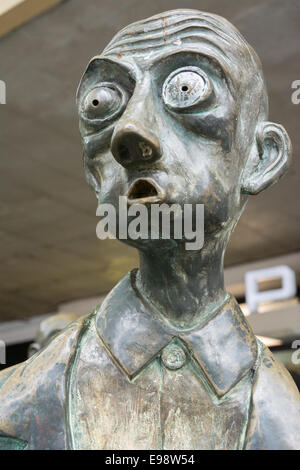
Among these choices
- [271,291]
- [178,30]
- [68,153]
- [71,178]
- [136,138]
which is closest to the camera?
[136,138]

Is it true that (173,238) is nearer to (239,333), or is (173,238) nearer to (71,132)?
(239,333)

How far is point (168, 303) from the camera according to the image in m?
1.17

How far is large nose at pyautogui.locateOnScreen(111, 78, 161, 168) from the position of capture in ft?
3.41

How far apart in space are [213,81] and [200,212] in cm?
23

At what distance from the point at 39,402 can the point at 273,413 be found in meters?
0.39

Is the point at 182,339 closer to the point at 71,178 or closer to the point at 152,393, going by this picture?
the point at 152,393

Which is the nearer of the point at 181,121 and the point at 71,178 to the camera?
the point at 181,121

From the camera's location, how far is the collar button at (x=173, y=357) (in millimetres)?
1115

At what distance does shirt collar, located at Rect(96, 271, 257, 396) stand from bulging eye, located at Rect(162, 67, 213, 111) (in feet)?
1.17

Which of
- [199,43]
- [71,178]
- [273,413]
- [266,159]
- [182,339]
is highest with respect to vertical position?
[71,178]

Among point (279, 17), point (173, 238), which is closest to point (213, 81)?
point (173, 238)

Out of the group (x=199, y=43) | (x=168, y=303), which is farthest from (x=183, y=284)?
(x=199, y=43)

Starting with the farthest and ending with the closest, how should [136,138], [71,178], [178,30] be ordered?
[71,178], [178,30], [136,138]
